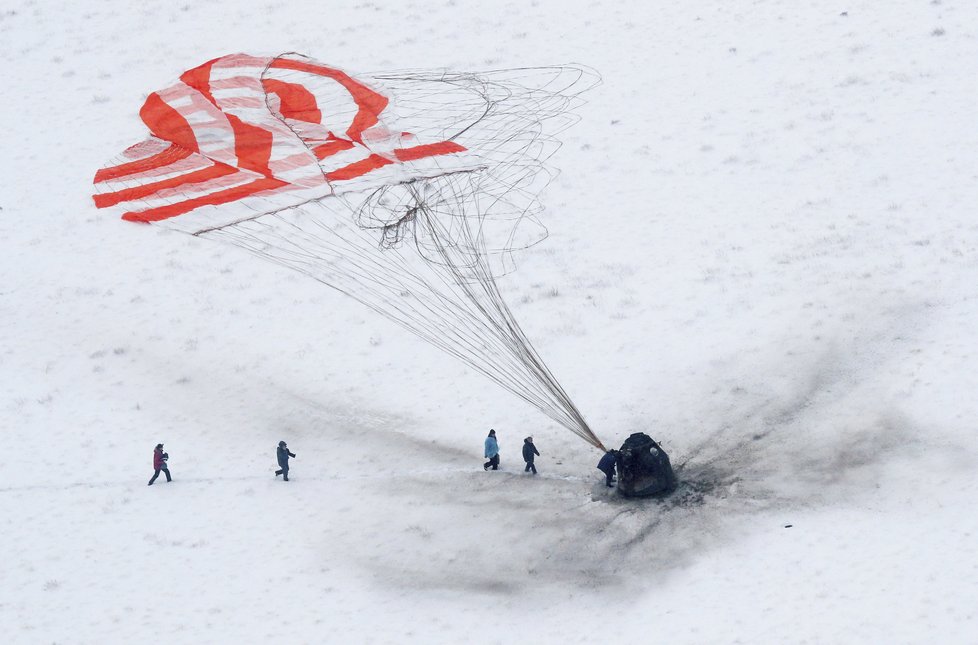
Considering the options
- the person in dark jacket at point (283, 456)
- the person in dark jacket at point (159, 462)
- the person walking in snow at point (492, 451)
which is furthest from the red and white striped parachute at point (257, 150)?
the person walking in snow at point (492, 451)

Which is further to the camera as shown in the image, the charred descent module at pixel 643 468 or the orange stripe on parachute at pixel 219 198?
the orange stripe on parachute at pixel 219 198

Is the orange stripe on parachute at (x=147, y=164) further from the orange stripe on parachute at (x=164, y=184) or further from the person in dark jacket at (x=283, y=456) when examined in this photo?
the person in dark jacket at (x=283, y=456)

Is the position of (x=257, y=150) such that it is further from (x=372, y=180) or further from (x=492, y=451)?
(x=492, y=451)

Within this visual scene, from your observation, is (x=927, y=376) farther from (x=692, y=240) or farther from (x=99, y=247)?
(x=99, y=247)

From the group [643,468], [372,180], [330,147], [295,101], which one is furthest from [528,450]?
[295,101]

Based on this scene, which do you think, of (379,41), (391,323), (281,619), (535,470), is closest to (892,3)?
(379,41)

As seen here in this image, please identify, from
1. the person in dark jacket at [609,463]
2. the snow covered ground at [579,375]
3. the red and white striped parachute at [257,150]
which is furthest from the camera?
the red and white striped parachute at [257,150]
